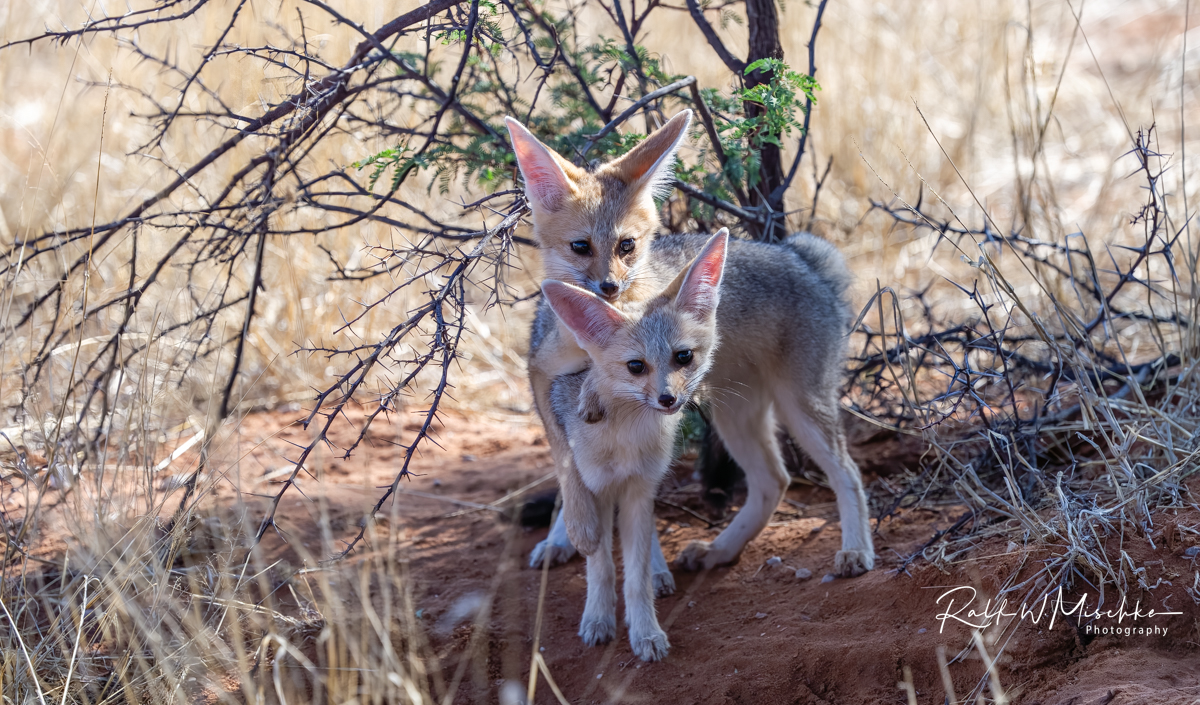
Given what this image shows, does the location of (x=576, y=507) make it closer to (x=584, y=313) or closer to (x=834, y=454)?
(x=584, y=313)

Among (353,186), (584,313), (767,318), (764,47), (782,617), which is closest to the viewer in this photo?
(584,313)

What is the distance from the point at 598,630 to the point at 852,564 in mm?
996

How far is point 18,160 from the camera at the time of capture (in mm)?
7621

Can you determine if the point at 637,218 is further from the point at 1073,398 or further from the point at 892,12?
the point at 892,12

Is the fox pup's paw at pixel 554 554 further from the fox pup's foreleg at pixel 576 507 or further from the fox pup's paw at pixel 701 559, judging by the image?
the fox pup's foreleg at pixel 576 507

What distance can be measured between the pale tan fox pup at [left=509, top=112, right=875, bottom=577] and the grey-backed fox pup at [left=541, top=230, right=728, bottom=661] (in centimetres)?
13

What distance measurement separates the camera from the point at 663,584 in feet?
12.4

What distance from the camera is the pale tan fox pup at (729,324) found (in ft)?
11.4

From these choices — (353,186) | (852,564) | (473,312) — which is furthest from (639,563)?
(473,312)

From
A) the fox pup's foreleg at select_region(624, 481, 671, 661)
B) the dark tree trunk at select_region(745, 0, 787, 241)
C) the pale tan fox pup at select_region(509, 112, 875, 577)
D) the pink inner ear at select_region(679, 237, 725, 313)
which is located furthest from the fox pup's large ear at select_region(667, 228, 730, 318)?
the dark tree trunk at select_region(745, 0, 787, 241)

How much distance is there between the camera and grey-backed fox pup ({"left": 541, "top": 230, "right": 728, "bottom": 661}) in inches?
119

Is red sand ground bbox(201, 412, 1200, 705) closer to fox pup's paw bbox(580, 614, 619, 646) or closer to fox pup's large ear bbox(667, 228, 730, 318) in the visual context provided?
A: fox pup's paw bbox(580, 614, 619, 646)

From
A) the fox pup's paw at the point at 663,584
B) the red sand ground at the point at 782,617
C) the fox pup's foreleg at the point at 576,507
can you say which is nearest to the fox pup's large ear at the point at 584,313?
the fox pup's foreleg at the point at 576,507

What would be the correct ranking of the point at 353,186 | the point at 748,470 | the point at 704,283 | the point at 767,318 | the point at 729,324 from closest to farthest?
1. the point at 704,283
2. the point at 729,324
3. the point at 767,318
4. the point at 748,470
5. the point at 353,186
